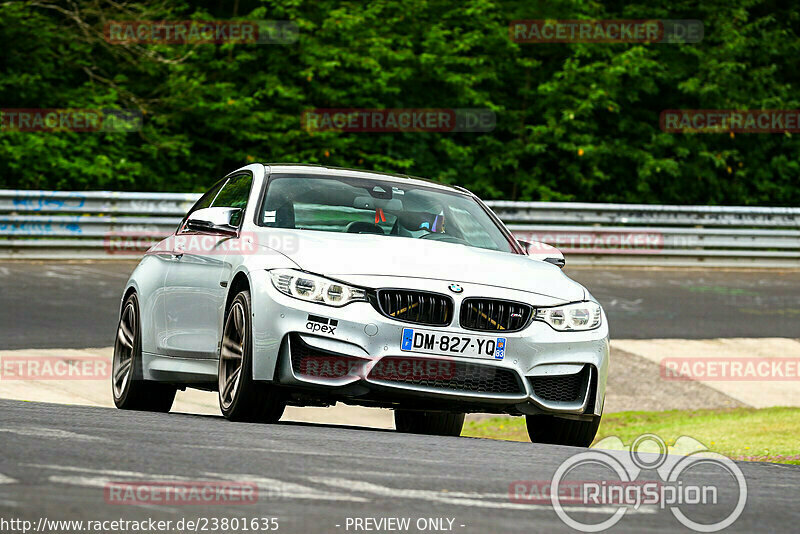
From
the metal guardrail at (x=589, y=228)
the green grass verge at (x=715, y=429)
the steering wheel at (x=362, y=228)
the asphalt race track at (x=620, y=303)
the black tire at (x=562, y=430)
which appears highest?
the steering wheel at (x=362, y=228)

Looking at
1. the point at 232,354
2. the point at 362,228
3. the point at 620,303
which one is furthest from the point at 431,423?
the point at 620,303

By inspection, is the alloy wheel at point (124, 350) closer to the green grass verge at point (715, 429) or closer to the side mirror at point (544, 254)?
the side mirror at point (544, 254)

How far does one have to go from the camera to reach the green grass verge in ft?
34.0

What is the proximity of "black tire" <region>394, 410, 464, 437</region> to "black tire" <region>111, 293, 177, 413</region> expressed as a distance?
1.81 metres

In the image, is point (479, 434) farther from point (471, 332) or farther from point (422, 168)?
point (422, 168)

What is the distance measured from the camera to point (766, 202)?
Answer: 29.5 meters

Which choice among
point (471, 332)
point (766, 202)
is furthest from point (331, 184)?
point (766, 202)

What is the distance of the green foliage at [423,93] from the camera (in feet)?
82.3

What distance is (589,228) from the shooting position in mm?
23500

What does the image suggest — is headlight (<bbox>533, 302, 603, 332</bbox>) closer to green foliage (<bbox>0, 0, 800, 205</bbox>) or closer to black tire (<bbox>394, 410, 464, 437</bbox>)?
black tire (<bbox>394, 410, 464, 437</bbox>)

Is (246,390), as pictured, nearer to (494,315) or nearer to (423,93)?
(494,315)

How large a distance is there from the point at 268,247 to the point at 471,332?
1.25 m

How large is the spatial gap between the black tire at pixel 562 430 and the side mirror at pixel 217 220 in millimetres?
2107

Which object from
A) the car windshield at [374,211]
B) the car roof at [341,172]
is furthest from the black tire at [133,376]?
the car windshield at [374,211]
